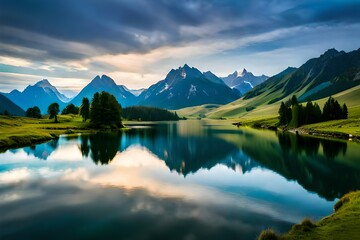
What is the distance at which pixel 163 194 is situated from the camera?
37.6 metres

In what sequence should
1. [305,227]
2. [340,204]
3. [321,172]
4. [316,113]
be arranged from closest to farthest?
[305,227], [340,204], [321,172], [316,113]

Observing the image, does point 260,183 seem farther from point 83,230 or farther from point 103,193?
point 83,230

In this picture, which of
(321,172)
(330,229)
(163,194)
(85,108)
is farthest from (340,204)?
(85,108)

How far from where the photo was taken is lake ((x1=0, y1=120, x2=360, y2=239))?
25.5 metres

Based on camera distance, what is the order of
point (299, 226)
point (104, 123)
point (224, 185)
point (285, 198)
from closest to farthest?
point (299, 226)
point (285, 198)
point (224, 185)
point (104, 123)

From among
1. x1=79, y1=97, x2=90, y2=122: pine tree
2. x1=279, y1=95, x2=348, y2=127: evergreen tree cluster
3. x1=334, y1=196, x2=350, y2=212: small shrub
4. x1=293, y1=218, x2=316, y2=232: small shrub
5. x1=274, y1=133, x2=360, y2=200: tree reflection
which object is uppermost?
x1=79, y1=97, x2=90, y2=122: pine tree

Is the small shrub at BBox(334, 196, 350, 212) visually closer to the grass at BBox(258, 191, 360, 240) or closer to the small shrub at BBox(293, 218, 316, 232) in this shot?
the grass at BBox(258, 191, 360, 240)

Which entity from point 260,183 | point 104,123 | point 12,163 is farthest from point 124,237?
point 104,123

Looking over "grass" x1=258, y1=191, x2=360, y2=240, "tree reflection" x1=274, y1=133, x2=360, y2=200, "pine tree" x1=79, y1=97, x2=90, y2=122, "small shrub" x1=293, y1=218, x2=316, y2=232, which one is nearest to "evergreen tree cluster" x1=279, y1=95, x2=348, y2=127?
"tree reflection" x1=274, y1=133, x2=360, y2=200

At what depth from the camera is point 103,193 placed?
3722cm

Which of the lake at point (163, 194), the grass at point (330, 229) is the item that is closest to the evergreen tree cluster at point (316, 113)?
the lake at point (163, 194)

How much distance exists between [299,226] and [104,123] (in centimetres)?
14886

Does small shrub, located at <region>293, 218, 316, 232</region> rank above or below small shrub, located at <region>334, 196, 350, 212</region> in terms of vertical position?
above

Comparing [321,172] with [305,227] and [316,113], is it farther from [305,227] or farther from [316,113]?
[316,113]
